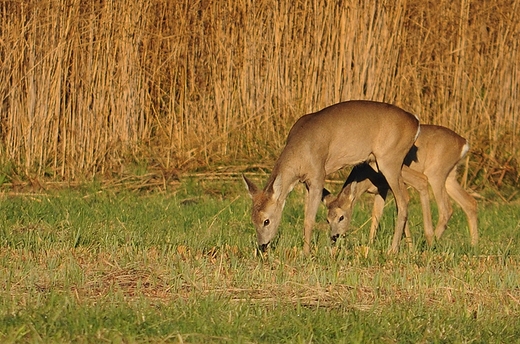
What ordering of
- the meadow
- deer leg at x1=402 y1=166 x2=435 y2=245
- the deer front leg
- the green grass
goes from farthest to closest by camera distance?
the meadow → deer leg at x1=402 y1=166 x2=435 y2=245 → the deer front leg → the green grass

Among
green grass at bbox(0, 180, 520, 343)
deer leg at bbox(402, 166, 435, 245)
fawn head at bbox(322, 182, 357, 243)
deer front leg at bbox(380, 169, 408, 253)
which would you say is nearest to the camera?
green grass at bbox(0, 180, 520, 343)

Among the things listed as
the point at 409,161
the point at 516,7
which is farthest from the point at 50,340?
the point at 516,7

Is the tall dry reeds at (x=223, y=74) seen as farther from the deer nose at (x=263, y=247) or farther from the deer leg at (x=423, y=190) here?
the deer nose at (x=263, y=247)

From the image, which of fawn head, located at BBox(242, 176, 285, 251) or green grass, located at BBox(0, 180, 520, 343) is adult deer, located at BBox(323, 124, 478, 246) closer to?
green grass, located at BBox(0, 180, 520, 343)

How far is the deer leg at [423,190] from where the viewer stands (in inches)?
360

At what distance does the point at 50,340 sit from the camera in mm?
4887

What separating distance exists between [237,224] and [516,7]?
18.0ft

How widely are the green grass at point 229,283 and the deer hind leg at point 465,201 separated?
139 millimetres

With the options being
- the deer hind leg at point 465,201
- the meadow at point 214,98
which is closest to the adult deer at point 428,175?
the deer hind leg at point 465,201

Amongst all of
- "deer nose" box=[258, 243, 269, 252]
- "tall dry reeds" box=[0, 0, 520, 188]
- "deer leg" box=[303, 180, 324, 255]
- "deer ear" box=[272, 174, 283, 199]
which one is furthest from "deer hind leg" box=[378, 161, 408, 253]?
"tall dry reeds" box=[0, 0, 520, 188]

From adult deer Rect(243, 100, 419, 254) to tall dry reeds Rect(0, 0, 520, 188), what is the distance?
10.4 ft

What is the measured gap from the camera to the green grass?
5168 mm

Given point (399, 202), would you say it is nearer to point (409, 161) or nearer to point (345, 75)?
point (409, 161)

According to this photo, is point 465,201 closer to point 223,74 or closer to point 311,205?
point 311,205
